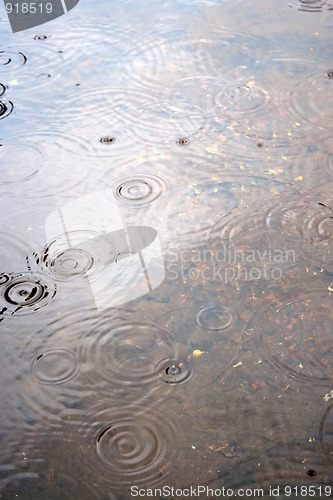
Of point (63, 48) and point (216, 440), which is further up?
point (63, 48)

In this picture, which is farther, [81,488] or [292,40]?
[292,40]

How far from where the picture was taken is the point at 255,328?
1.80 meters

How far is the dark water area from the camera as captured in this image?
5.00ft

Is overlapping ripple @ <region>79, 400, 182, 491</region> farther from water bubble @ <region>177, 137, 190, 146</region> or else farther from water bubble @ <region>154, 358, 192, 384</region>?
water bubble @ <region>177, 137, 190, 146</region>

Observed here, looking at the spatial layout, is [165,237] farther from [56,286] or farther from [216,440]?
[216,440]

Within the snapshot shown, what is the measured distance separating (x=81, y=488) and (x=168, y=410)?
31 cm

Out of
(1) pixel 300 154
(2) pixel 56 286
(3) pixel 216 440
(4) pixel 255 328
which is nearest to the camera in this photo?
(3) pixel 216 440

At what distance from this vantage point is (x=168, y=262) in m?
2.01

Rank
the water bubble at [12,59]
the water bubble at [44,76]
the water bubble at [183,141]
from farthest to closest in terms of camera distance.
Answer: the water bubble at [12,59]
the water bubble at [44,76]
the water bubble at [183,141]

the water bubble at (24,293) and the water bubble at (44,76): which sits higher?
the water bubble at (44,76)

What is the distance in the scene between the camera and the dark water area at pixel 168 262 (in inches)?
60.1

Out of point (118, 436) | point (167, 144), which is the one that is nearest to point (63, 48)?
point (167, 144)

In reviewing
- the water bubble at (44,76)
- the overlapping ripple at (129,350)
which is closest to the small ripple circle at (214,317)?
the overlapping ripple at (129,350)
